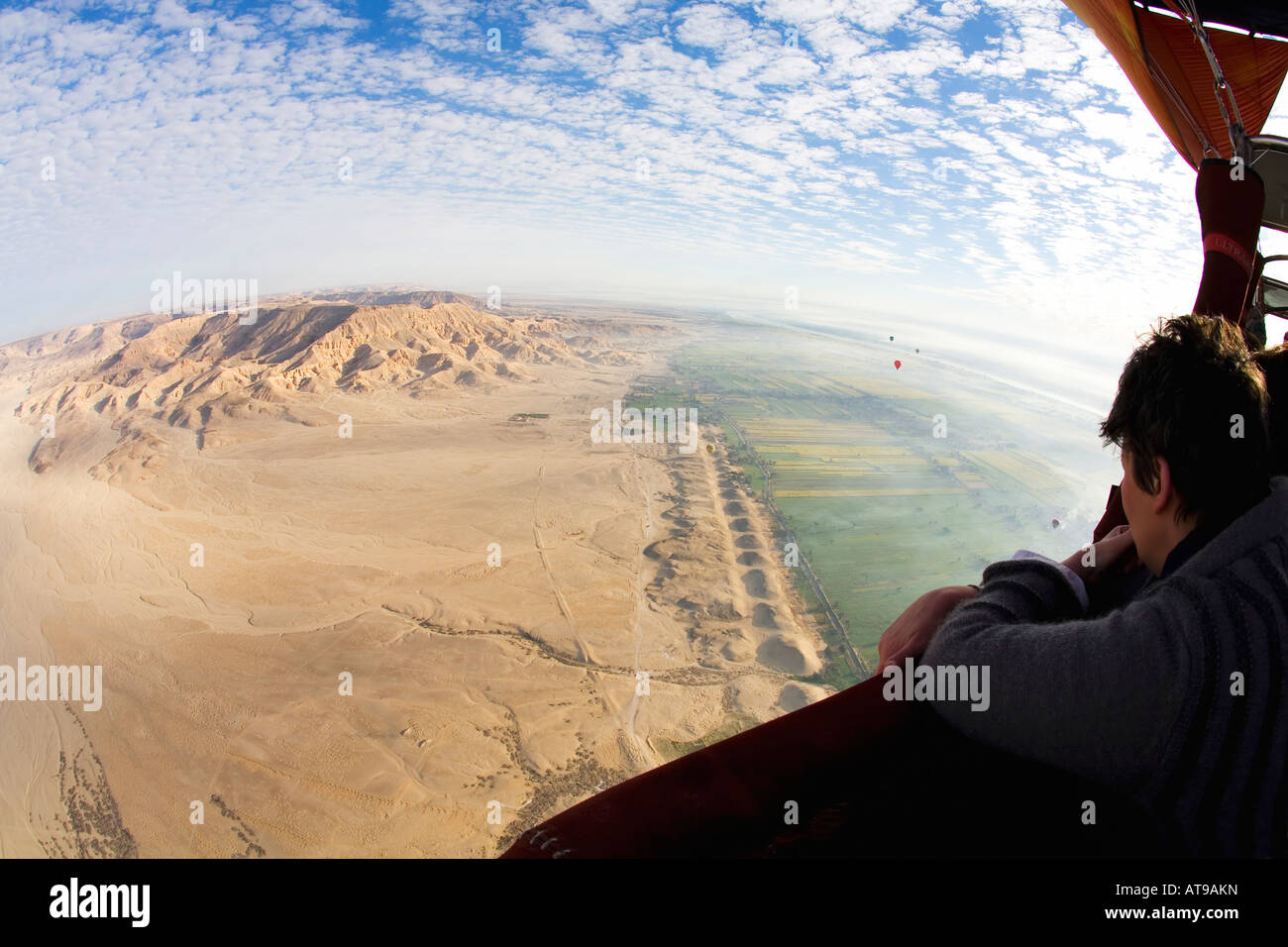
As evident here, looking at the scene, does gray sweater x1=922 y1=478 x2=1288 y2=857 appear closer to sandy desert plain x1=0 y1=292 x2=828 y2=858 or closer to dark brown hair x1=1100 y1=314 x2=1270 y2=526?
dark brown hair x1=1100 y1=314 x2=1270 y2=526

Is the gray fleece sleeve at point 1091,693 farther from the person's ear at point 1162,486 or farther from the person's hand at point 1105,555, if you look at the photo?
the person's hand at point 1105,555

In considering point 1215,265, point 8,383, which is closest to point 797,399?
point 1215,265

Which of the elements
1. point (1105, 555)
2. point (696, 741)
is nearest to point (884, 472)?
point (696, 741)

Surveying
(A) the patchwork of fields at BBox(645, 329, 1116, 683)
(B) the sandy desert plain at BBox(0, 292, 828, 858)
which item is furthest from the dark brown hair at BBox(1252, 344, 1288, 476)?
(B) the sandy desert plain at BBox(0, 292, 828, 858)

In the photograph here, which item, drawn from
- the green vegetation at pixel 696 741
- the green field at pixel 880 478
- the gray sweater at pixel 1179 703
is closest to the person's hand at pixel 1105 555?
the gray sweater at pixel 1179 703

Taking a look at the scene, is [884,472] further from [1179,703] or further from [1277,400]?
[1179,703]
